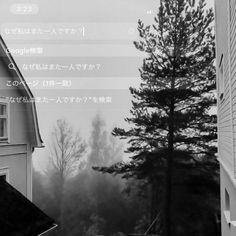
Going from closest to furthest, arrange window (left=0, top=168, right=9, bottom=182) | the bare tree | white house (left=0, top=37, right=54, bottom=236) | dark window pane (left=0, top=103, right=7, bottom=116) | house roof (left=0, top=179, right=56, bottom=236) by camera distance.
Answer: house roof (left=0, top=179, right=56, bottom=236) → white house (left=0, top=37, right=54, bottom=236) → window (left=0, top=168, right=9, bottom=182) → dark window pane (left=0, top=103, right=7, bottom=116) → the bare tree

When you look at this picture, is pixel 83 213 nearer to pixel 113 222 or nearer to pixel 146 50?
pixel 113 222

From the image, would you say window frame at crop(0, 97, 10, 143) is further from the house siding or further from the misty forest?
the house siding

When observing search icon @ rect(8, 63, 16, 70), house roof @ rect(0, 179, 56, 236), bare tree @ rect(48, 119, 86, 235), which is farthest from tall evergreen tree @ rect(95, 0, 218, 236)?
search icon @ rect(8, 63, 16, 70)

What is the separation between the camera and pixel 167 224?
4023 mm

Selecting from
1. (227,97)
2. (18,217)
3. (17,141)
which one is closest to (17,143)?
(17,141)

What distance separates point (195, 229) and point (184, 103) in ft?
5.64

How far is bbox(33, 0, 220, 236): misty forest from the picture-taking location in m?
4.01

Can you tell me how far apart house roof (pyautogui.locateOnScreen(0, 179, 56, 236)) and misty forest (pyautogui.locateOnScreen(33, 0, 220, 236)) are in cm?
74

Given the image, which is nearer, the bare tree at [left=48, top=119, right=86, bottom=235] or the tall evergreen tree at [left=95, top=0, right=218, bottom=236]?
the tall evergreen tree at [left=95, top=0, right=218, bottom=236]

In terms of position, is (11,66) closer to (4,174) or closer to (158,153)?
(4,174)

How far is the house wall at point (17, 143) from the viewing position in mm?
3799

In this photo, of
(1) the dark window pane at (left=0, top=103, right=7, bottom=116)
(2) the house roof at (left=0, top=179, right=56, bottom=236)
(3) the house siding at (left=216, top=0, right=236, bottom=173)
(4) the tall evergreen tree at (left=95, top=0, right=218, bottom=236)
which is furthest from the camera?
(4) the tall evergreen tree at (left=95, top=0, right=218, bottom=236)

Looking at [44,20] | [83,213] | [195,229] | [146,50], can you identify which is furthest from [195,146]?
[44,20]

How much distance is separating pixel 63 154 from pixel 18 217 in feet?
4.45
